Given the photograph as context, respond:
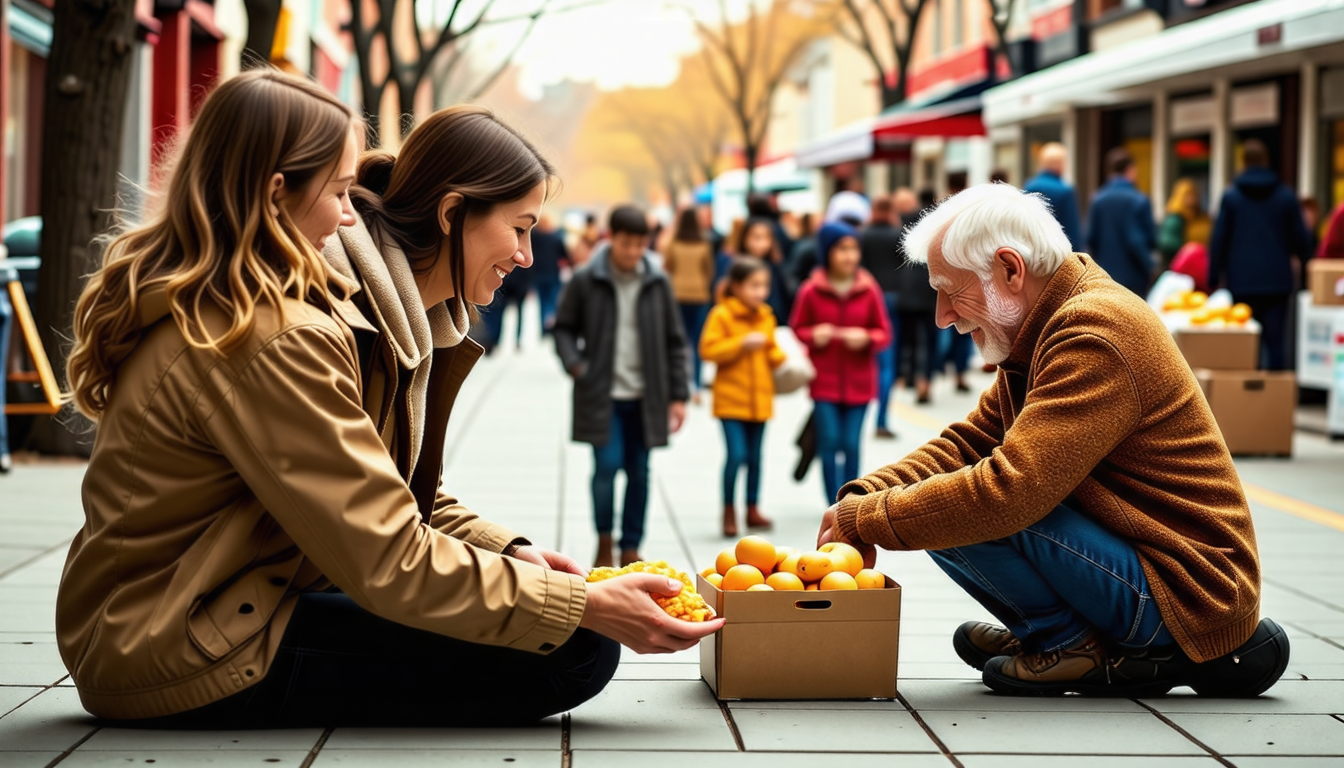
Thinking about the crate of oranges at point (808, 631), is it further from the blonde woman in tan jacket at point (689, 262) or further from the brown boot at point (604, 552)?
the blonde woman in tan jacket at point (689, 262)

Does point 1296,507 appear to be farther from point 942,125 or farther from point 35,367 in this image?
point 942,125

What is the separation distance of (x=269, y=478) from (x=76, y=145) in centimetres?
719

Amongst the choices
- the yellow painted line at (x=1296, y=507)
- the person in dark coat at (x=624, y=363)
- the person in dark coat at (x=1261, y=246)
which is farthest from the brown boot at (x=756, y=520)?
the person in dark coat at (x=1261, y=246)

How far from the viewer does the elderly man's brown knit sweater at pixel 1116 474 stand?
13.3 feet

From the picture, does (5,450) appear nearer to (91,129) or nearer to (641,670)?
(91,129)

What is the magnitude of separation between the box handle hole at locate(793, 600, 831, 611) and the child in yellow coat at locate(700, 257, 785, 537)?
411 cm

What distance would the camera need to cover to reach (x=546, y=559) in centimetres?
416

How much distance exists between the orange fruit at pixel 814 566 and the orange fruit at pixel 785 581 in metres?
0.03

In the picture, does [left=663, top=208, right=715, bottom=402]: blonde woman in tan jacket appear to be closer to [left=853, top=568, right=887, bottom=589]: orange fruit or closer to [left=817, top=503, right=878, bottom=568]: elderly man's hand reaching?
[left=817, top=503, right=878, bottom=568]: elderly man's hand reaching

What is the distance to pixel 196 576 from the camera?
11.2ft

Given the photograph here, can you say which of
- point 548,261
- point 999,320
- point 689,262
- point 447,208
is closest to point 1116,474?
point 999,320

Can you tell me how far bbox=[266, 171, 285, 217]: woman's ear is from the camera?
342cm

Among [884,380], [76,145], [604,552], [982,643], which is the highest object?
[76,145]

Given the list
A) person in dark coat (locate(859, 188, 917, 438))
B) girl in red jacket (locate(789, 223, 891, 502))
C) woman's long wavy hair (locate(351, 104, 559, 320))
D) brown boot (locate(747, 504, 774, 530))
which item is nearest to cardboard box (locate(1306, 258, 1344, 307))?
person in dark coat (locate(859, 188, 917, 438))
